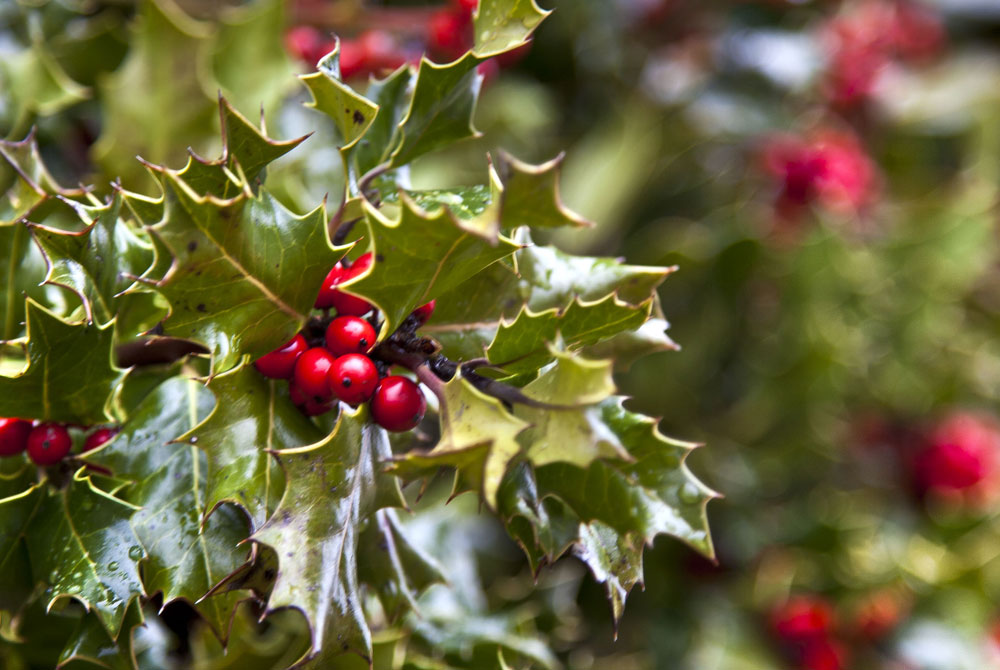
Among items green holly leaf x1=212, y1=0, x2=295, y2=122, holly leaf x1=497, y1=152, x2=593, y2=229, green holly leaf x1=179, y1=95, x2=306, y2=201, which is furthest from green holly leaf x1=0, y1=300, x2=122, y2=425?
green holly leaf x1=212, y1=0, x2=295, y2=122

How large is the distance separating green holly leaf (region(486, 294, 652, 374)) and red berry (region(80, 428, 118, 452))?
345 millimetres

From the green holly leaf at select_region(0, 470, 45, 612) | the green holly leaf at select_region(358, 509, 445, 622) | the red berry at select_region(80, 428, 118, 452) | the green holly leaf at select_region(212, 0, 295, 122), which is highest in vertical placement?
the green holly leaf at select_region(212, 0, 295, 122)

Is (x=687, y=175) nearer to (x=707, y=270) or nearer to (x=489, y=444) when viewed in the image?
(x=707, y=270)

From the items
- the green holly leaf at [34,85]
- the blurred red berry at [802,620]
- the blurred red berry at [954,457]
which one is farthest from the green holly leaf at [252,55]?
the blurred red berry at [954,457]

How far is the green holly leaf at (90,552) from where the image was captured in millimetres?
623

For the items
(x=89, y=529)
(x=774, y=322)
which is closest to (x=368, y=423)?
(x=89, y=529)

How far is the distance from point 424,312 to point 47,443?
32 cm

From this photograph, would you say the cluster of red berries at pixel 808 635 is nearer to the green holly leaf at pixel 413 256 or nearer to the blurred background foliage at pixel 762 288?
the blurred background foliage at pixel 762 288

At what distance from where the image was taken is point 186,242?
0.55 metres

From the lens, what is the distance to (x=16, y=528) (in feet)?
2.19

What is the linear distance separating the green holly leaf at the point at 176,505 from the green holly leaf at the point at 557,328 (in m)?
0.25

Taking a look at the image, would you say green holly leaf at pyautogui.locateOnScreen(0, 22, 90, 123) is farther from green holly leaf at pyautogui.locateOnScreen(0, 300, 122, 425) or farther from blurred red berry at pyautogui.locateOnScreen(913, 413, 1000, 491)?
blurred red berry at pyautogui.locateOnScreen(913, 413, 1000, 491)

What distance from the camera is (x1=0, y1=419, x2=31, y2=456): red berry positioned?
682 mm

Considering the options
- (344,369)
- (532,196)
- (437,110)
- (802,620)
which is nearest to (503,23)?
(437,110)
